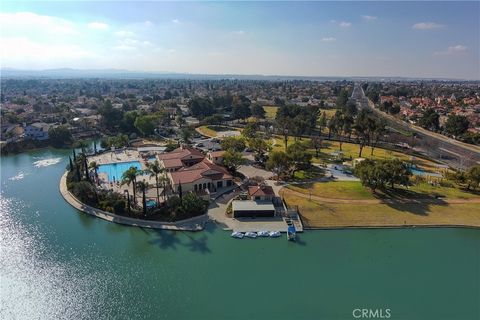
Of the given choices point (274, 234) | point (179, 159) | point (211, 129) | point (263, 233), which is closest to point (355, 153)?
point (179, 159)

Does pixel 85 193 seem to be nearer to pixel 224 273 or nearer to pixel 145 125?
pixel 224 273

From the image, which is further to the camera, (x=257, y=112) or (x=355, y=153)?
(x=257, y=112)

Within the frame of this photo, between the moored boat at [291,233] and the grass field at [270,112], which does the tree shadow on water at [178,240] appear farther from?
the grass field at [270,112]

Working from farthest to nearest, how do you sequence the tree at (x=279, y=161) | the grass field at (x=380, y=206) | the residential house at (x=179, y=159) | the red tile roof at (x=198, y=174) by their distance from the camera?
the residential house at (x=179, y=159) → the tree at (x=279, y=161) → the red tile roof at (x=198, y=174) → the grass field at (x=380, y=206)

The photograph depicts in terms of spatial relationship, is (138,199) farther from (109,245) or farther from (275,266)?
(275,266)

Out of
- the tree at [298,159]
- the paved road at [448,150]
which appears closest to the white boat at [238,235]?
the tree at [298,159]

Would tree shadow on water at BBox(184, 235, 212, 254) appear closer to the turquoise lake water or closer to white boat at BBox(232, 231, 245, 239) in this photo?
the turquoise lake water
